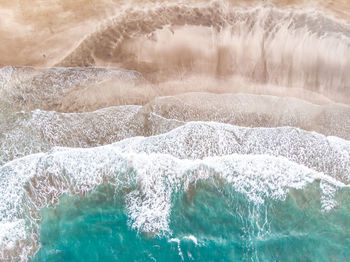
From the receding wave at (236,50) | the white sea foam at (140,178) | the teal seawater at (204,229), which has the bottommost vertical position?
the teal seawater at (204,229)

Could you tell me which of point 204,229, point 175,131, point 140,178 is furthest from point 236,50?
point 204,229

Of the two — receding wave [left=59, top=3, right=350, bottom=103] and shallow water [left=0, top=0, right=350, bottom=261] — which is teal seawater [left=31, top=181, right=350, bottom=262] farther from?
receding wave [left=59, top=3, right=350, bottom=103]

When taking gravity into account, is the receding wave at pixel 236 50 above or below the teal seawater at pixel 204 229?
above

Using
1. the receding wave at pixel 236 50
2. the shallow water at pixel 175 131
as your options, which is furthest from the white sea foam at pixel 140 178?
the receding wave at pixel 236 50

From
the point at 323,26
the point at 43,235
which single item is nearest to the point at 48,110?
the point at 43,235

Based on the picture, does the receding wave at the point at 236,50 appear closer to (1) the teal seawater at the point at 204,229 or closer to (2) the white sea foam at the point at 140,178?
(2) the white sea foam at the point at 140,178

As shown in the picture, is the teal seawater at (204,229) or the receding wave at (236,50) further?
the receding wave at (236,50)

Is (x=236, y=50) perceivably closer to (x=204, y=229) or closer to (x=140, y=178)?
(x=140, y=178)

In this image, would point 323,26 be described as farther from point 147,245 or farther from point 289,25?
point 147,245
